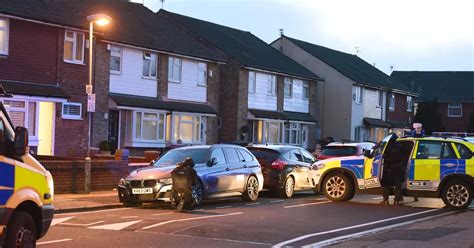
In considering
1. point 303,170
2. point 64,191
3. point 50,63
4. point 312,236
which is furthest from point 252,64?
point 312,236

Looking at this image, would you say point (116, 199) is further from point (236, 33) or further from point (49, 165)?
point (236, 33)

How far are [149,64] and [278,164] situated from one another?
45.8 ft

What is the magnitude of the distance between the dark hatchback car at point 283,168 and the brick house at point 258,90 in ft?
45.7

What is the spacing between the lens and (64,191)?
720 inches

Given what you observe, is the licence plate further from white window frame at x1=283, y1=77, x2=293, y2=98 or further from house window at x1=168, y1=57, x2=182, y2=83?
white window frame at x1=283, y1=77, x2=293, y2=98

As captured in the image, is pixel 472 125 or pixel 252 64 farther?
pixel 472 125

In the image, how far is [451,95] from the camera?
6681 cm

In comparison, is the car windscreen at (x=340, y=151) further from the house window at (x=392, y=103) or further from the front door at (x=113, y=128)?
the house window at (x=392, y=103)

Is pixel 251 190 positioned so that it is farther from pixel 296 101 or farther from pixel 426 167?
pixel 296 101

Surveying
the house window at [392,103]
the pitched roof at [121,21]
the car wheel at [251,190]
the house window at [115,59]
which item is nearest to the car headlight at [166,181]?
the car wheel at [251,190]

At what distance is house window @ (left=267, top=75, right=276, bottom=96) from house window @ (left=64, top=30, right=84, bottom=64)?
15905mm

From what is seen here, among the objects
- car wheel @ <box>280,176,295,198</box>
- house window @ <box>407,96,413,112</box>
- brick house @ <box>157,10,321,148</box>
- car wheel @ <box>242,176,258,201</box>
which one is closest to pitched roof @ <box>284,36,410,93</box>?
house window @ <box>407,96,413,112</box>

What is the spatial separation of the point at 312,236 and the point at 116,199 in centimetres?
692

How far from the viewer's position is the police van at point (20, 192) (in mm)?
7875
